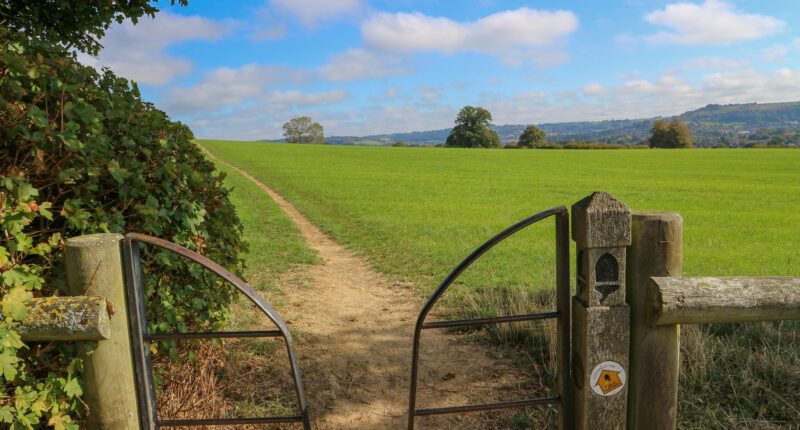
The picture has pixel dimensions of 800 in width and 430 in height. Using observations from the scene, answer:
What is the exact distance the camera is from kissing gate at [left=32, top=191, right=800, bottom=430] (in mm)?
2424

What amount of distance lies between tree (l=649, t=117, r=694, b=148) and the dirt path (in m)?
92.5

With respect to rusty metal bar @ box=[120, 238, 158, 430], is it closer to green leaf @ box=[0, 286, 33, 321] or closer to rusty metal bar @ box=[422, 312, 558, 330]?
green leaf @ box=[0, 286, 33, 321]

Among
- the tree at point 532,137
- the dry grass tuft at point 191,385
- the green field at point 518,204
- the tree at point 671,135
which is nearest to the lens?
the dry grass tuft at point 191,385

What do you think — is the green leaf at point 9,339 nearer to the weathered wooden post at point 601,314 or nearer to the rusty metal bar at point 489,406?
the rusty metal bar at point 489,406

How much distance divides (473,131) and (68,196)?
308 feet

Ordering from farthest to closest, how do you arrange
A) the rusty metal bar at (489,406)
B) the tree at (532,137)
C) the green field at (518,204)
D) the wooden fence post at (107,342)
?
the tree at (532,137)
the green field at (518,204)
the rusty metal bar at (489,406)
the wooden fence post at (107,342)

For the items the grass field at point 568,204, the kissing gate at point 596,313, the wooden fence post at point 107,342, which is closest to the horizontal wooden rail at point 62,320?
the kissing gate at point 596,313

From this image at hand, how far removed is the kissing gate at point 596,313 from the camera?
2.42 m

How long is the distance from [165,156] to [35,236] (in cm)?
98

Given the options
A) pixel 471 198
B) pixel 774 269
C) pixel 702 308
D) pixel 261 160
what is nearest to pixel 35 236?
pixel 702 308

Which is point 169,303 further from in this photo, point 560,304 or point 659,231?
point 659,231

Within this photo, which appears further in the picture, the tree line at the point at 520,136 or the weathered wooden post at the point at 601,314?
the tree line at the point at 520,136

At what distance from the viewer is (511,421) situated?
393cm

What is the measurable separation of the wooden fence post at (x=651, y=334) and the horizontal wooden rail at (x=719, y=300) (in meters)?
0.08
